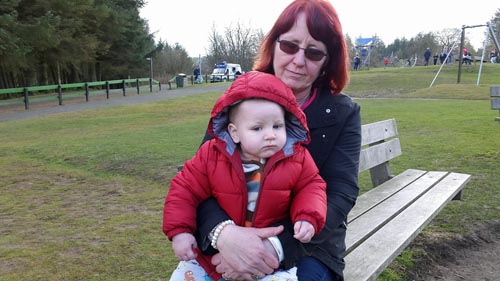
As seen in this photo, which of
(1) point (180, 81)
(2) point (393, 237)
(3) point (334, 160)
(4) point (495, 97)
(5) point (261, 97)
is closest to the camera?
(5) point (261, 97)

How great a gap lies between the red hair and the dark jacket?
3.1 inches

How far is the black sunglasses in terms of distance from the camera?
2.33 m

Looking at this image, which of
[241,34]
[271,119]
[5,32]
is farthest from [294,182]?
[241,34]

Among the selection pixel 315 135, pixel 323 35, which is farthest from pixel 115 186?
pixel 323 35

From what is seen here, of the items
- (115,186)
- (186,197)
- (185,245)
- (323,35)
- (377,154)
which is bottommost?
(115,186)

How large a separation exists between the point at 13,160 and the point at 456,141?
7.62 meters

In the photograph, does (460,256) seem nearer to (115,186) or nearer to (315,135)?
(315,135)

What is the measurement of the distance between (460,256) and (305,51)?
2.49 m

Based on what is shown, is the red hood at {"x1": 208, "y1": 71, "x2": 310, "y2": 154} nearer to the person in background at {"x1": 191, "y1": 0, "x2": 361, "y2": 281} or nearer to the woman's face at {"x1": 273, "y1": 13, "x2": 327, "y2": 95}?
the person in background at {"x1": 191, "y1": 0, "x2": 361, "y2": 281}

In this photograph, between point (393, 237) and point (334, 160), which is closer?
point (334, 160)

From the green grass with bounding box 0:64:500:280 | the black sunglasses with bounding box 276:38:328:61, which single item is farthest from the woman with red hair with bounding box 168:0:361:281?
the green grass with bounding box 0:64:500:280

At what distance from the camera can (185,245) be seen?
1914 millimetres

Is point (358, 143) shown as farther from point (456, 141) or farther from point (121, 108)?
point (121, 108)

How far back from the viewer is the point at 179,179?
1997mm
